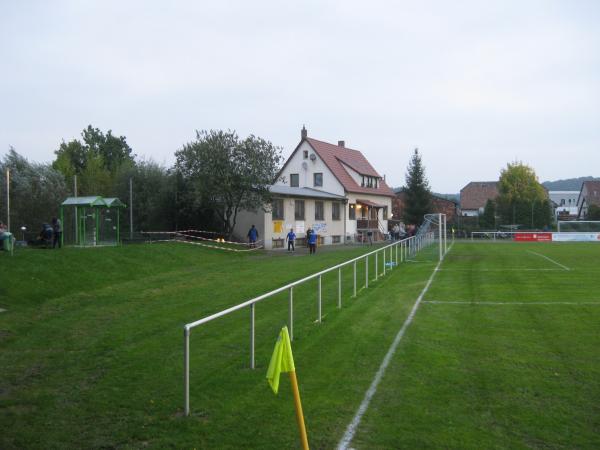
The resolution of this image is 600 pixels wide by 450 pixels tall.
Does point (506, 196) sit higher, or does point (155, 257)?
point (506, 196)

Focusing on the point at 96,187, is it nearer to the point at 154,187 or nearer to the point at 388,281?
the point at 154,187

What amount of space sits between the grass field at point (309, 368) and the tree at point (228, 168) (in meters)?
16.2

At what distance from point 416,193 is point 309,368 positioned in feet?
187

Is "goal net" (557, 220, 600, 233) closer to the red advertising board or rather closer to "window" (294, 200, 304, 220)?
the red advertising board

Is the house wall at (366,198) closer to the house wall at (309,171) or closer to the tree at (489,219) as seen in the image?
the house wall at (309,171)

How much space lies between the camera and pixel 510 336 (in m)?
9.97

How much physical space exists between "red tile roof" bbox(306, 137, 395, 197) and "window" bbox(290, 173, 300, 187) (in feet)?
9.66

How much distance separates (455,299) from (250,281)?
23.4 feet

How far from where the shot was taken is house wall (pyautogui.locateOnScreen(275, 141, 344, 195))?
49.3 meters

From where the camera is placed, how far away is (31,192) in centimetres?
3578

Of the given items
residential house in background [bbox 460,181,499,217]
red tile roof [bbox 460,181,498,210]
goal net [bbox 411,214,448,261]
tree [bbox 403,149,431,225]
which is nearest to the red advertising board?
tree [bbox 403,149,431,225]

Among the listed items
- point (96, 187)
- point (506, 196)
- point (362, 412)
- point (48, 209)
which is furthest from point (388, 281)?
point (506, 196)

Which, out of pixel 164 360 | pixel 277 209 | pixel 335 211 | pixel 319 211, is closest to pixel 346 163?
pixel 335 211

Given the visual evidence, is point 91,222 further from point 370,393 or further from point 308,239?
point 370,393
